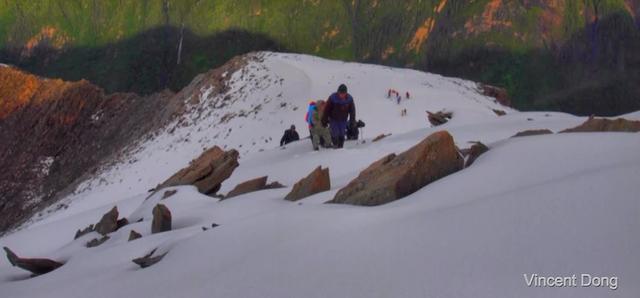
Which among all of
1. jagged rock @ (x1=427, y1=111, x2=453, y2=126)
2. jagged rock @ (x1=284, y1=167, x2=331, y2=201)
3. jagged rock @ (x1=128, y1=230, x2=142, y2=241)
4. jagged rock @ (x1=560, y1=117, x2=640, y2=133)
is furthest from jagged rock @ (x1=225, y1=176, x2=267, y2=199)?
jagged rock @ (x1=427, y1=111, x2=453, y2=126)

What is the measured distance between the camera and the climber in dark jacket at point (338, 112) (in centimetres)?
1188

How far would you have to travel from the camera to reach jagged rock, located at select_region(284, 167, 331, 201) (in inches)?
267

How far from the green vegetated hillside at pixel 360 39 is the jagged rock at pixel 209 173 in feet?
122

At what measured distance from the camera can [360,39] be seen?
56531mm

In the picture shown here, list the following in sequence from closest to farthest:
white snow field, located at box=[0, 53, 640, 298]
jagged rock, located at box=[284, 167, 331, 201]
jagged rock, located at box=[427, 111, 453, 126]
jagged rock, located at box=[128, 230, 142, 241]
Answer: white snow field, located at box=[0, 53, 640, 298] < jagged rock, located at box=[128, 230, 142, 241] < jagged rock, located at box=[284, 167, 331, 201] < jagged rock, located at box=[427, 111, 453, 126]

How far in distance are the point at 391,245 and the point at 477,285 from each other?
2.47 feet

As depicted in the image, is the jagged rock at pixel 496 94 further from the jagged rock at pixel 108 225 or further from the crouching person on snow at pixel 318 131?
the jagged rock at pixel 108 225

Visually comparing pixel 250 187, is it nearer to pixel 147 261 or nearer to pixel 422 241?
pixel 147 261

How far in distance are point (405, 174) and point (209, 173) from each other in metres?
5.17

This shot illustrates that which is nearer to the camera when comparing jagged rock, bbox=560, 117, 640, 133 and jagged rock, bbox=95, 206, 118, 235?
jagged rock, bbox=560, 117, 640, 133

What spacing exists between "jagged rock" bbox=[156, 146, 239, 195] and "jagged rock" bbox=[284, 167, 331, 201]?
9.64ft

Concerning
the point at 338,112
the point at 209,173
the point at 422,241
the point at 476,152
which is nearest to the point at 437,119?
the point at 338,112

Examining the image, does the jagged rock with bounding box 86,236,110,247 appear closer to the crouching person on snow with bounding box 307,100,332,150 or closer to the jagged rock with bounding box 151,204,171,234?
the jagged rock with bounding box 151,204,171,234

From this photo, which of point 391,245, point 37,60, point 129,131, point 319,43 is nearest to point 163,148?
point 129,131
